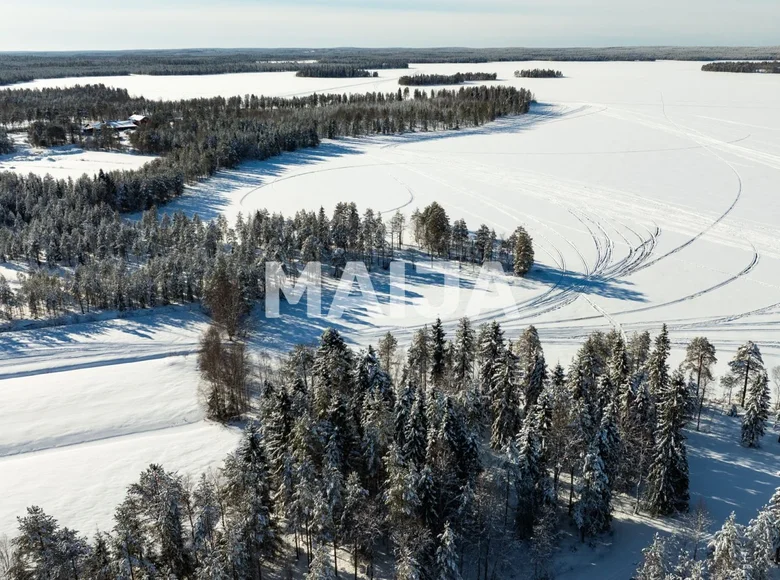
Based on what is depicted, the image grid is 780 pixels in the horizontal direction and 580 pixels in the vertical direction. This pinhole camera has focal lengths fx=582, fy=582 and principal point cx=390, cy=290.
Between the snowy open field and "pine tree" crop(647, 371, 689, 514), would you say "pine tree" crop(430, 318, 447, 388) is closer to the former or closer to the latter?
the snowy open field

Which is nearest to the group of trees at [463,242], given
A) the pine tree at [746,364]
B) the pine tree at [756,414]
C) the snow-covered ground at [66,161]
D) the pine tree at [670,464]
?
A: the pine tree at [746,364]

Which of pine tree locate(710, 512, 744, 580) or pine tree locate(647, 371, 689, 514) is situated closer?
pine tree locate(710, 512, 744, 580)

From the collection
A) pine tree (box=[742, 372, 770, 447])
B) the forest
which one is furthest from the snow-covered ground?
pine tree (box=[742, 372, 770, 447])

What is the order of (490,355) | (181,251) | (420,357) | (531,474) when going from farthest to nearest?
(181,251), (420,357), (490,355), (531,474)

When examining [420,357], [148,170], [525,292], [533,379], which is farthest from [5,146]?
[533,379]

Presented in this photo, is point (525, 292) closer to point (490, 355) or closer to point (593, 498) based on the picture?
point (490, 355)
